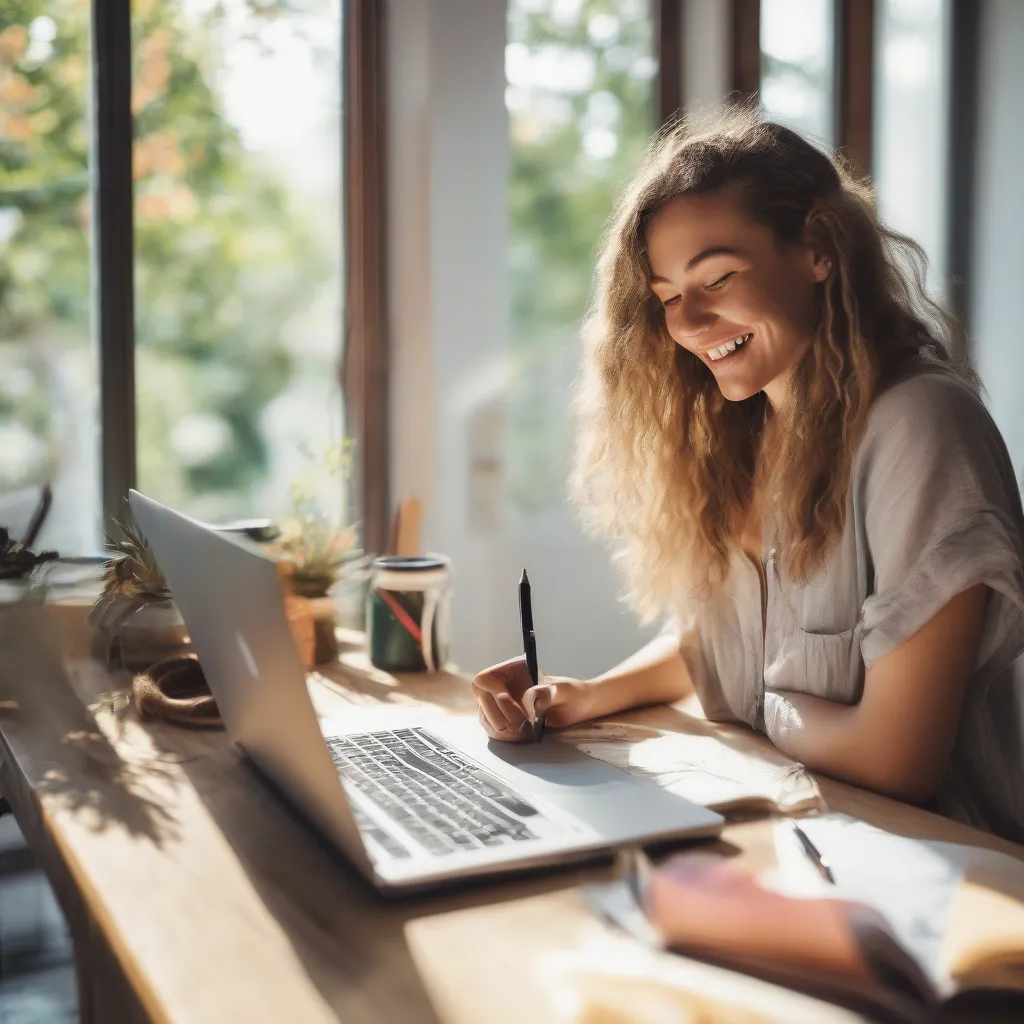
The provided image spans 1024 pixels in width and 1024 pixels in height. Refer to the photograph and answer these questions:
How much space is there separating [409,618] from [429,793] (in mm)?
590

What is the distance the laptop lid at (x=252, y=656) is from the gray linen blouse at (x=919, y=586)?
0.54m

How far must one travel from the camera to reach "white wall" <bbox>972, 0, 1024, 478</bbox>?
9.52ft

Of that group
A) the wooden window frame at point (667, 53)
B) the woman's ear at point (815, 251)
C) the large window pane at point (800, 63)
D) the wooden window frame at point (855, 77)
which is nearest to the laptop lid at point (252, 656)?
the woman's ear at point (815, 251)

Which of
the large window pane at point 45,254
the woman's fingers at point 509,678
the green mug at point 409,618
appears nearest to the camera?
the woman's fingers at point 509,678

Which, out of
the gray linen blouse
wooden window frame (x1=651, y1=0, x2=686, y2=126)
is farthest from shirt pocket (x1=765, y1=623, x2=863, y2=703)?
wooden window frame (x1=651, y1=0, x2=686, y2=126)

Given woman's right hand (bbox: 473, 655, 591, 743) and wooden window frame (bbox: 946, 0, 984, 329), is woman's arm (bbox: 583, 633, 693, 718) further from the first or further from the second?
wooden window frame (bbox: 946, 0, 984, 329)

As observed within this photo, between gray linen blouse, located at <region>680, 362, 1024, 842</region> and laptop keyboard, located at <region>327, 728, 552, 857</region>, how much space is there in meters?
0.38

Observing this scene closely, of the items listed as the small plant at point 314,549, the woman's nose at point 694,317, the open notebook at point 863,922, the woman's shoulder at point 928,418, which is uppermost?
the woman's nose at point 694,317

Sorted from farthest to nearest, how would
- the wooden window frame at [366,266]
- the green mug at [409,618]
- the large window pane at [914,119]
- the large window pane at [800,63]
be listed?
the large window pane at [914,119] → the large window pane at [800,63] → the wooden window frame at [366,266] → the green mug at [409,618]

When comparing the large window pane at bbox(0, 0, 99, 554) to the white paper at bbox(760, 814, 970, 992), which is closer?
the white paper at bbox(760, 814, 970, 992)

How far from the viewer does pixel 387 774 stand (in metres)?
0.88

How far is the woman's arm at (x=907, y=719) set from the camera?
3.12ft

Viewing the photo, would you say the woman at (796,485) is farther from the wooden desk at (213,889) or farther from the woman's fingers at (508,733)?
the wooden desk at (213,889)

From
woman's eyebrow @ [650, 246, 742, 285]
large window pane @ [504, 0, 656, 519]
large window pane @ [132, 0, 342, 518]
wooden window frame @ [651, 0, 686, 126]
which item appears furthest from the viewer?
wooden window frame @ [651, 0, 686, 126]
